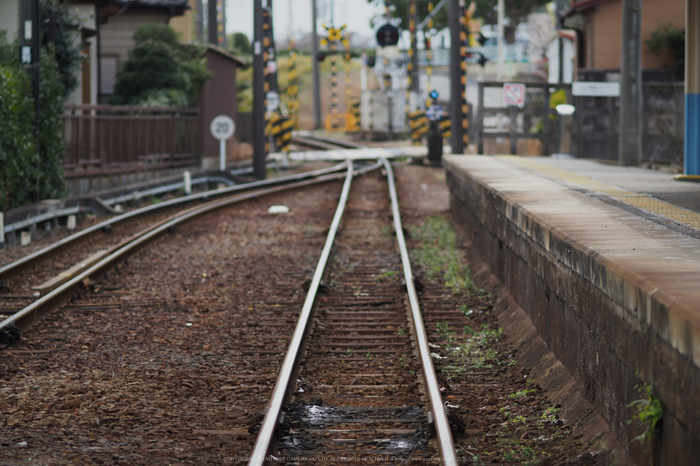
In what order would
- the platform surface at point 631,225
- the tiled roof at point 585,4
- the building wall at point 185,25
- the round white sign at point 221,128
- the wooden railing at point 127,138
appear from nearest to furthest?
the platform surface at point 631,225 → the wooden railing at point 127,138 → the round white sign at point 221,128 → the tiled roof at point 585,4 → the building wall at point 185,25

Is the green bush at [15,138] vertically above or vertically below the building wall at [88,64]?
below

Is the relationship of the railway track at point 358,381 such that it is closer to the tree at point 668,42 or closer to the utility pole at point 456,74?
the utility pole at point 456,74

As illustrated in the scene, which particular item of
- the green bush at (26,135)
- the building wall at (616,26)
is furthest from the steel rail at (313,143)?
the green bush at (26,135)

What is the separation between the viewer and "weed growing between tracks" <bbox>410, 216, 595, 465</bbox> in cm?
493

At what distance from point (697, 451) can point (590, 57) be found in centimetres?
2196

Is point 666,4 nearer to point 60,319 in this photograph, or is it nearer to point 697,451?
point 60,319

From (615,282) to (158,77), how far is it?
2096 cm

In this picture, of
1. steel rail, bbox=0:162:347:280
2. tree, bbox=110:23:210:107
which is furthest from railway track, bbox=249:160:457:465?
tree, bbox=110:23:210:107

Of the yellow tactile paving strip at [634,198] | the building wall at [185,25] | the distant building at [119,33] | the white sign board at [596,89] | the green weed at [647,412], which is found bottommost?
the green weed at [647,412]

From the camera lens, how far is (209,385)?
6.10 metres

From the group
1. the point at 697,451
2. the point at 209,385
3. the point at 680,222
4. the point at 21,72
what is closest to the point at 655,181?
the point at 680,222

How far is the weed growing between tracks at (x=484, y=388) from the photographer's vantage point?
194 inches

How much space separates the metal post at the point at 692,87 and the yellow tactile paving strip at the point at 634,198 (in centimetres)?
122

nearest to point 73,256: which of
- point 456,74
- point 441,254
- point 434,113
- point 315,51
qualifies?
point 441,254
